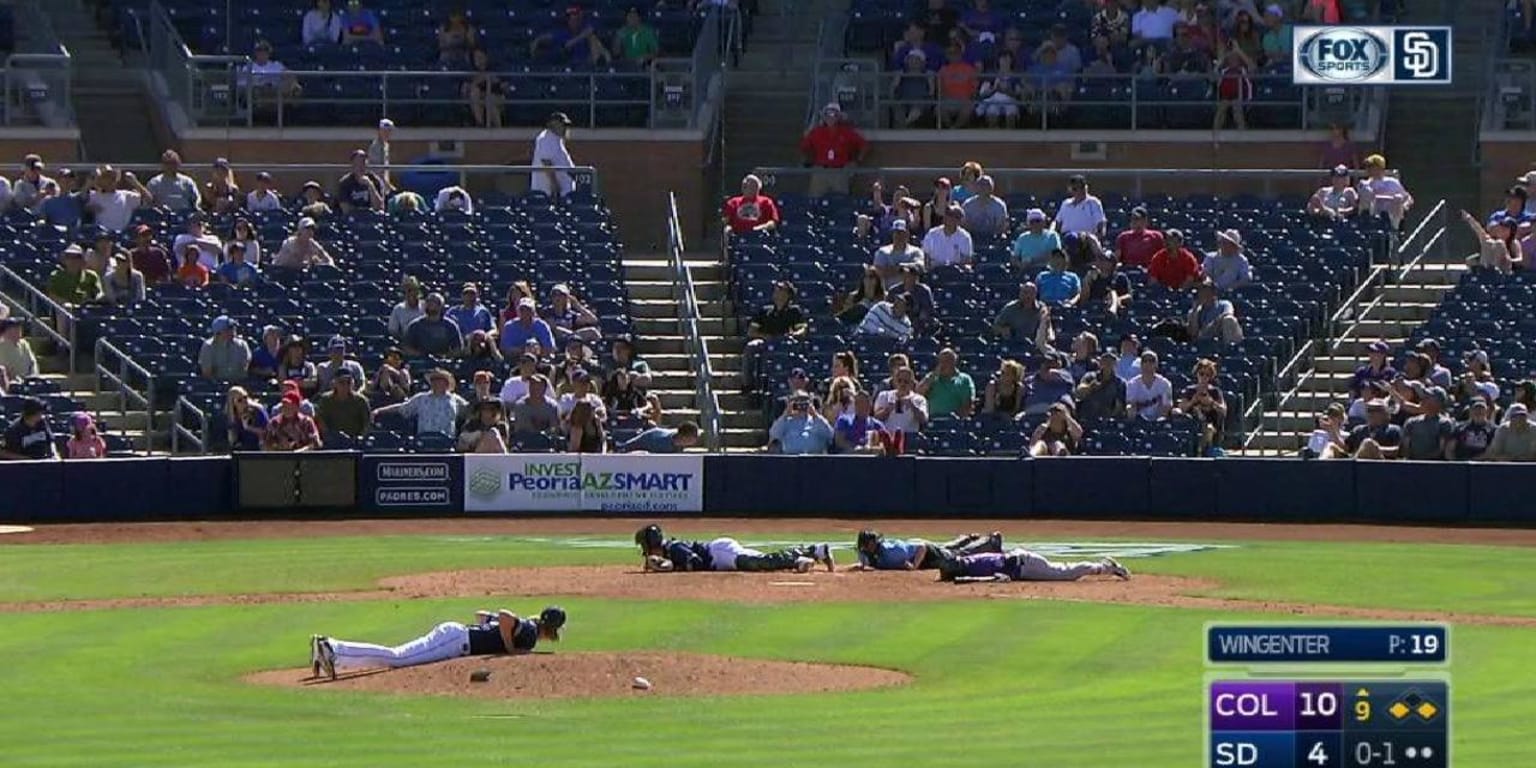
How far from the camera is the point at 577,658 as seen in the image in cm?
1917

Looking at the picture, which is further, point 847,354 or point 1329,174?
point 1329,174

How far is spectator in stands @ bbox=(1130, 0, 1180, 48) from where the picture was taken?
38875mm

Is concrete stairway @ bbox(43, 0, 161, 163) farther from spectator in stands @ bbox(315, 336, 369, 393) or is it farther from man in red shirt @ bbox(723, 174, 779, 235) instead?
spectator in stands @ bbox(315, 336, 369, 393)

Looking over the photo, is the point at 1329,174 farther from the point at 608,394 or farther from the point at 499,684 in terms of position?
the point at 499,684

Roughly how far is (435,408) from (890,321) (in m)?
5.05

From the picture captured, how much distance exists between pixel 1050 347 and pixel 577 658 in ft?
44.9

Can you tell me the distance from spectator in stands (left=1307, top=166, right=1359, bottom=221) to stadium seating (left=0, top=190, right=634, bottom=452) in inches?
312

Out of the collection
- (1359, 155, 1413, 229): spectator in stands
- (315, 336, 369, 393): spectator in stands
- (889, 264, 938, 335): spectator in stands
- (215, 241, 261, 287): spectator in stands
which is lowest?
(315, 336, 369, 393): spectator in stands

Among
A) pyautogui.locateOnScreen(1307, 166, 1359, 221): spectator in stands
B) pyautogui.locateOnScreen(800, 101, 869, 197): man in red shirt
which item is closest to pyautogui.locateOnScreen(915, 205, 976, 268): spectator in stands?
pyautogui.locateOnScreen(800, 101, 869, 197): man in red shirt

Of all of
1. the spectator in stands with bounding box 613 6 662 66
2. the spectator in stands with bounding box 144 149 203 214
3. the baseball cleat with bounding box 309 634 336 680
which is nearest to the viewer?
the baseball cleat with bounding box 309 634 336 680

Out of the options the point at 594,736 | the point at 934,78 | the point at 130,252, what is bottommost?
the point at 594,736

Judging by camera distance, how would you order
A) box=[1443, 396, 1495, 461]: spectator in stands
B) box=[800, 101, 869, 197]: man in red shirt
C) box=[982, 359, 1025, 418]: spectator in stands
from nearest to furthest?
box=[1443, 396, 1495, 461]: spectator in stands < box=[982, 359, 1025, 418]: spectator in stands < box=[800, 101, 869, 197]: man in red shirt

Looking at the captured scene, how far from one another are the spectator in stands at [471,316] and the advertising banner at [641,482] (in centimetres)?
267

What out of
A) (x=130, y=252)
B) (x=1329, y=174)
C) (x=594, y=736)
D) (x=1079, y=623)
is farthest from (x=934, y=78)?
(x=594, y=736)
